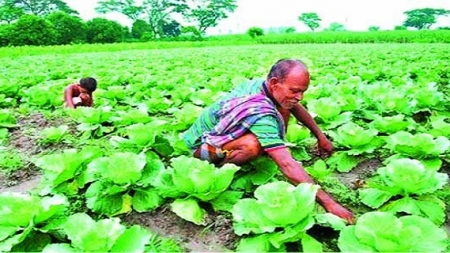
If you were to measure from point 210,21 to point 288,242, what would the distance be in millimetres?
50749

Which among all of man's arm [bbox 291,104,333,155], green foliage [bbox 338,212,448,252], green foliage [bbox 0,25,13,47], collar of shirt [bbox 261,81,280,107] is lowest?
green foliage [bbox 0,25,13,47]

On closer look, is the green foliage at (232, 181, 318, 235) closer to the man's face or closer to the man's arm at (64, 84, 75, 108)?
the man's face

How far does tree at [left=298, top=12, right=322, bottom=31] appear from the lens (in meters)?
60.5

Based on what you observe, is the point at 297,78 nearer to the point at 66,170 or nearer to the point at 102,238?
the point at 102,238

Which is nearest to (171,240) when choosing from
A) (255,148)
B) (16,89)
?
(255,148)

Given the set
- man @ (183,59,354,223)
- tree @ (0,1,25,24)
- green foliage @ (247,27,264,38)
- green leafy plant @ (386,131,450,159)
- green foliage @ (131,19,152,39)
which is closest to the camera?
man @ (183,59,354,223)

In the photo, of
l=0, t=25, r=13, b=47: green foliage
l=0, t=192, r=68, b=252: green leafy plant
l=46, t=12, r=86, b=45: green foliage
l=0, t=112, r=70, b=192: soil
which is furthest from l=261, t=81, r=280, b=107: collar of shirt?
l=46, t=12, r=86, b=45: green foliage

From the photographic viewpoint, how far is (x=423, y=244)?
1783mm

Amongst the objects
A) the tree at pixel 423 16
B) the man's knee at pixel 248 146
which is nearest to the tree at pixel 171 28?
the tree at pixel 423 16

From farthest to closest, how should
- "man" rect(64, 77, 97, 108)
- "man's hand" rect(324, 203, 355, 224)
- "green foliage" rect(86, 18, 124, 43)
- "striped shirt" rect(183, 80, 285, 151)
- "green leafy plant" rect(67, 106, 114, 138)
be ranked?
"green foliage" rect(86, 18, 124, 43) → "man" rect(64, 77, 97, 108) → "green leafy plant" rect(67, 106, 114, 138) → "striped shirt" rect(183, 80, 285, 151) → "man's hand" rect(324, 203, 355, 224)

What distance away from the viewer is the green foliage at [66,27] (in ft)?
105

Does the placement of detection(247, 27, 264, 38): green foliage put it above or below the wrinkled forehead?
below

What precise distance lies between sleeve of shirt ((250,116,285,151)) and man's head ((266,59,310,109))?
15cm

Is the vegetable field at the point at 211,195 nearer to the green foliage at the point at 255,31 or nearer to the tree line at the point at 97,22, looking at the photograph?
the tree line at the point at 97,22
